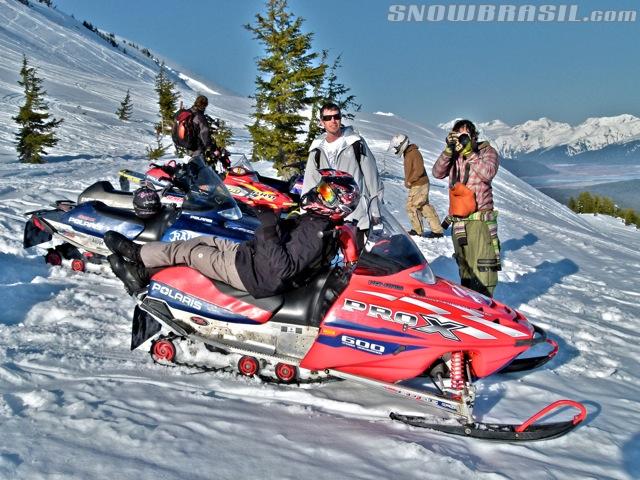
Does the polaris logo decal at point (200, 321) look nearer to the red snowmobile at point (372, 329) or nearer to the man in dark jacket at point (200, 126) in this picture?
the red snowmobile at point (372, 329)

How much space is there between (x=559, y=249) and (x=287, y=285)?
380 inches

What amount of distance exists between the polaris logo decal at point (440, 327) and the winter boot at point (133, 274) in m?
2.23

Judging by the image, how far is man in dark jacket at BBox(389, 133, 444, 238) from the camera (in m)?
10.5

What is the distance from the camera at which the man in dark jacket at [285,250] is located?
388 cm

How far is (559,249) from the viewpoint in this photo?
39.2 ft

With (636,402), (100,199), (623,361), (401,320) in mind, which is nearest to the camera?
(401,320)

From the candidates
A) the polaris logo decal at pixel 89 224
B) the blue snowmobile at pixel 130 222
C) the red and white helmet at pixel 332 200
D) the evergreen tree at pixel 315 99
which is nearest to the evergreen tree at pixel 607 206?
the evergreen tree at pixel 315 99

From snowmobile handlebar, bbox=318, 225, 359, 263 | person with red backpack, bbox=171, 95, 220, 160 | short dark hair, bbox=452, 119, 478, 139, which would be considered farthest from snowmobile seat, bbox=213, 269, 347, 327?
person with red backpack, bbox=171, 95, 220, 160

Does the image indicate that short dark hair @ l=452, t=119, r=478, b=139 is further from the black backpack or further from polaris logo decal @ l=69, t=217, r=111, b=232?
the black backpack

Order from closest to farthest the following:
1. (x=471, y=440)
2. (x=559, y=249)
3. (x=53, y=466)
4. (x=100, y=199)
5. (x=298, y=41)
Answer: (x=53, y=466)
(x=471, y=440)
(x=100, y=199)
(x=559, y=249)
(x=298, y=41)

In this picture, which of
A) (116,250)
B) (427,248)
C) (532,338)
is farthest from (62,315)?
(427,248)

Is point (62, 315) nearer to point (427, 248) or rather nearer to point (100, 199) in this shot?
point (100, 199)

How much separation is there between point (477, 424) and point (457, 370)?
1.18 feet

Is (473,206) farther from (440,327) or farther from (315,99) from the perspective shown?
(315,99)
